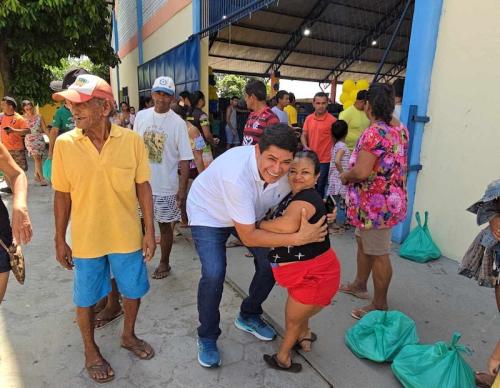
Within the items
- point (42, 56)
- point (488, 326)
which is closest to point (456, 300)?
point (488, 326)

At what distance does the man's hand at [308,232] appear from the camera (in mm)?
1824

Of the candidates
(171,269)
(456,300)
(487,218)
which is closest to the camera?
(487,218)

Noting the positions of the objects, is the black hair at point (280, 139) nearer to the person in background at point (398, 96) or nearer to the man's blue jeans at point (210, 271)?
the man's blue jeans at point (210, 271)

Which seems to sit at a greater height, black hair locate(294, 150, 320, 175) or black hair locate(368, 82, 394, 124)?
black hair locate(368, 82, 394, 124)

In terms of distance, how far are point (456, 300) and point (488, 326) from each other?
37 cm

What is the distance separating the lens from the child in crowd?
432 centimetres

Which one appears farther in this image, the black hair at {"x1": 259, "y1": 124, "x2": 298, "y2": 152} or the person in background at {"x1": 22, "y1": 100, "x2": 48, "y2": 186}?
the person in background at {"x1": 22, "y1": 100, "x2": 48, "y2": 186}

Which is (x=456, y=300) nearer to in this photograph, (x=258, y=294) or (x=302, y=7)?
(x=258, y=294)

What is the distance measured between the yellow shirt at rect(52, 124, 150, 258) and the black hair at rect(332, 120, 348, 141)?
9.49ft

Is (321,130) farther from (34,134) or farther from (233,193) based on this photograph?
(34,134)

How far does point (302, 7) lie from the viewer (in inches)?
511

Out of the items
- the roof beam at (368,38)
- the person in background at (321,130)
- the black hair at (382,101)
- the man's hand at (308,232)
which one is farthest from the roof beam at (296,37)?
the man's hand at (308,232)

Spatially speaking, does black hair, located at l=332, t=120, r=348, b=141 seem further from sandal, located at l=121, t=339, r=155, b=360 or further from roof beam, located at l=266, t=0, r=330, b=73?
roof beam, located at l=266, t=0, r=330, b=73

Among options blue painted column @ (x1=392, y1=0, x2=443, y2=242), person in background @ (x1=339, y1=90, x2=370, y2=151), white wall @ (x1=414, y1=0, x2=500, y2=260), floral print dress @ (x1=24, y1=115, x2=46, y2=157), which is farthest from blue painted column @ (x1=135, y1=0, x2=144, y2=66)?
white wall @ (x1=414, y1=0, x2=500, y2=260)
